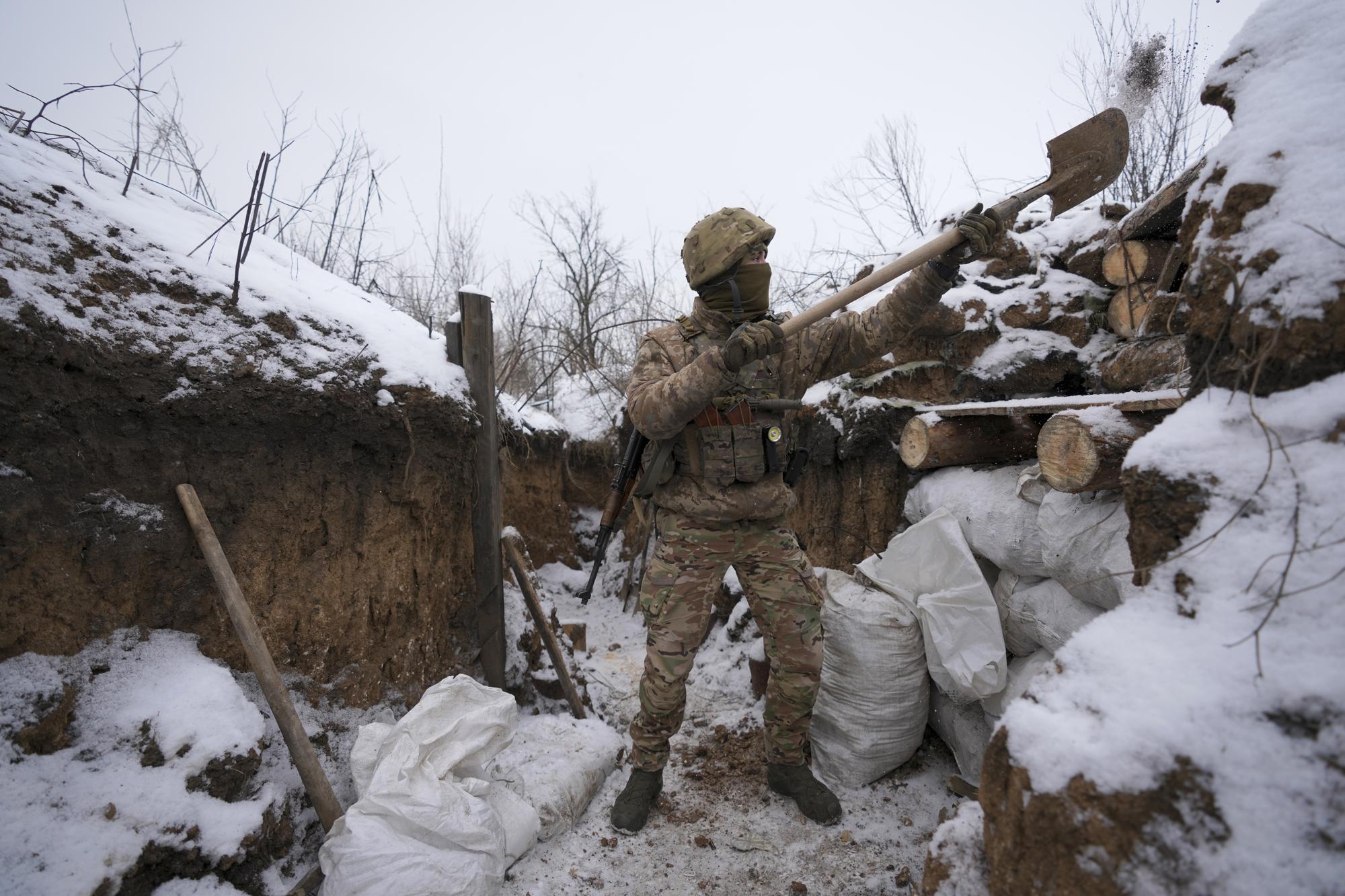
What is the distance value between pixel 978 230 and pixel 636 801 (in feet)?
8.33

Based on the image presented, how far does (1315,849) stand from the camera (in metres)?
0.80

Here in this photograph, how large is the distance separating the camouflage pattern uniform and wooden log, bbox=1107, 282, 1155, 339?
1.38 metres

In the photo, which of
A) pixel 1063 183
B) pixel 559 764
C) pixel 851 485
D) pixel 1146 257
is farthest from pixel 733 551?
pixel 1146 257

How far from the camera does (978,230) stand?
Result: 87.4 inches

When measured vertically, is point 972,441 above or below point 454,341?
below

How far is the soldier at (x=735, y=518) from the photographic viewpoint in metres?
2.56

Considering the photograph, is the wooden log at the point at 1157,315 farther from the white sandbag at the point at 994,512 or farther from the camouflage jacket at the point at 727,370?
the camouflage jacket at the point at 727,370

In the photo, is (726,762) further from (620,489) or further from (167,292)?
(167,292)

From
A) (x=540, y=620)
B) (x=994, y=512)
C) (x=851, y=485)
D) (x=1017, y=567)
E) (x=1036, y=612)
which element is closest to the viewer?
(x=1036, y=612)

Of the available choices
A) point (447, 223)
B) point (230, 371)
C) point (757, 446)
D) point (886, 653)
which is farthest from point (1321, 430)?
point (447, 223)

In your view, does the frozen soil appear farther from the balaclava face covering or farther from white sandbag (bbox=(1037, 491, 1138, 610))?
the balaclava face covering

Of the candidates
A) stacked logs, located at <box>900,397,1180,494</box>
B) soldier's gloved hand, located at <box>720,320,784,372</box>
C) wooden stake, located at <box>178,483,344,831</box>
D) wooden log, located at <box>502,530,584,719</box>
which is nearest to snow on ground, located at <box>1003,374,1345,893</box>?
stacked logs, located at <box>900,397,1180,494</box>

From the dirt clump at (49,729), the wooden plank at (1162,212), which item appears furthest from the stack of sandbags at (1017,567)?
the dirt clump at (49,729)

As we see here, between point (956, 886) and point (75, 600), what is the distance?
2.51m
